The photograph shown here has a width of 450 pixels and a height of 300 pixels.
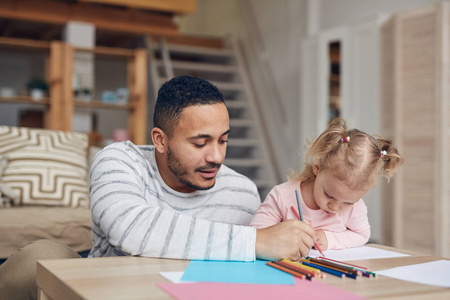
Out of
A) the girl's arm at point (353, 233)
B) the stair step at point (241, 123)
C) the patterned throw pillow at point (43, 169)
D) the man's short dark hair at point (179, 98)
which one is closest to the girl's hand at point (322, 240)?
the girl's arm at point (353, 233)

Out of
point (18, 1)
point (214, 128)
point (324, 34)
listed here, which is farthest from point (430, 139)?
point (18, 1)

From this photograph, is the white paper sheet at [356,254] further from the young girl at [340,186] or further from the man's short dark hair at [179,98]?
the man's short dark hair at [179,98]

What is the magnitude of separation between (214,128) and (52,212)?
1600mm

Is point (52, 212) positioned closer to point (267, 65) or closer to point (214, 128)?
point (214, 128)

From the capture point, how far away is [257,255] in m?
1.08

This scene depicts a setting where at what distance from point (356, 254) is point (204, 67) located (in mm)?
6076

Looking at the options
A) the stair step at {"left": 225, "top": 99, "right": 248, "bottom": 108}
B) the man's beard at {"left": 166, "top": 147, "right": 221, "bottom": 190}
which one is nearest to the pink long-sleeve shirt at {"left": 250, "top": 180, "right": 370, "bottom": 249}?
the man's beard at {"left": 166, "top": 147, "right": 221, "bottom": 190}

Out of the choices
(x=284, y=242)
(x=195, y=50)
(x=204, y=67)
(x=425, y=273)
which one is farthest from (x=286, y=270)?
(x=195, y=50)

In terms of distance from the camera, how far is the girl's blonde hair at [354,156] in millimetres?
1403

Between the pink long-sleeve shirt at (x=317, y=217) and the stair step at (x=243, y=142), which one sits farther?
the stair step at (x=243, y=142)

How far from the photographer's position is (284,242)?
107 centimetres

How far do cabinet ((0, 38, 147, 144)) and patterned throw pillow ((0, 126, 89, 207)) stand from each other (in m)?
2.31

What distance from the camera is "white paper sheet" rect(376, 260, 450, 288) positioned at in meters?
0.94

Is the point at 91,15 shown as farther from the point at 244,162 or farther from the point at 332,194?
the point at 332,194
